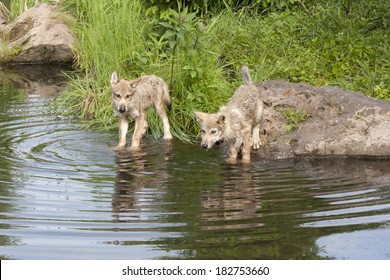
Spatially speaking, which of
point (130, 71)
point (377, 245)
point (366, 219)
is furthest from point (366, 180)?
point (130, 71)

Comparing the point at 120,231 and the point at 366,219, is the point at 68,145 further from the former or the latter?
the point at 366,219

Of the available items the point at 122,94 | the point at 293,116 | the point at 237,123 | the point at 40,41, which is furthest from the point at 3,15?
the point at 237,123

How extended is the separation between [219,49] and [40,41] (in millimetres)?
7060

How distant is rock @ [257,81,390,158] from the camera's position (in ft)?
40.2

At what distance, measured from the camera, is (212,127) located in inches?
458

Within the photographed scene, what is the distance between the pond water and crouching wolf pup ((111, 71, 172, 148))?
0.31 metres

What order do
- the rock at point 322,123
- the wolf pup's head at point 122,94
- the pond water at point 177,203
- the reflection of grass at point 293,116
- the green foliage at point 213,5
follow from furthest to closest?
the green foliage at point 213,5 → the wolf pup's head at point 122,94 → the reflection of grass at point 293,116 → the rock at point 322,123 → the pond water at point 177,203

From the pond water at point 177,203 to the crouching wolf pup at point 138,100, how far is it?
0.31 meters

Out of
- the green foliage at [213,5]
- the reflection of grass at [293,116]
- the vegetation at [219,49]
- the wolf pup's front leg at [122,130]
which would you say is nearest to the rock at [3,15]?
the vegetation at [219,49]

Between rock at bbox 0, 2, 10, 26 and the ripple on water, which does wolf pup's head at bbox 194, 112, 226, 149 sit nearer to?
the ripple on water

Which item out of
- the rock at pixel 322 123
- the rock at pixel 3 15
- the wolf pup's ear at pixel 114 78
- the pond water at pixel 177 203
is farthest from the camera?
the rock at pixel 3 15

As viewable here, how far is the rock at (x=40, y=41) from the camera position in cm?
2166

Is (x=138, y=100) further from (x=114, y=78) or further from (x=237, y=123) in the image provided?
(x=237, y=123)

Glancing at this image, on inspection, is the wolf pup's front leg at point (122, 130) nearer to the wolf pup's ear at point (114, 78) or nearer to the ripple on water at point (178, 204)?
the ripple on water at point (178, 204)
